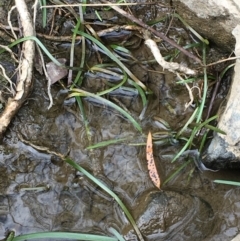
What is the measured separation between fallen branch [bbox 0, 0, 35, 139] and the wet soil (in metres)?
0.09

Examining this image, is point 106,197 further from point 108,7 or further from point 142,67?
point 108,7

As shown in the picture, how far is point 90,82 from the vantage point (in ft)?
9.07

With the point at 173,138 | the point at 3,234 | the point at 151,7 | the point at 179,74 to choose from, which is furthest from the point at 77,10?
the point at 3,234

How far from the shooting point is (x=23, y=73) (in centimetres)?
261

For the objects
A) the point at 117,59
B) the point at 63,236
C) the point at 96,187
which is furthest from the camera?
the point at 117,59

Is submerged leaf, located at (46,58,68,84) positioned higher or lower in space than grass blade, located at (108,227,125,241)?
higher

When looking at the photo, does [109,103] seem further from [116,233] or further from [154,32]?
[116,233]

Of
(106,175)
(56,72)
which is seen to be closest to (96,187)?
(106,175)

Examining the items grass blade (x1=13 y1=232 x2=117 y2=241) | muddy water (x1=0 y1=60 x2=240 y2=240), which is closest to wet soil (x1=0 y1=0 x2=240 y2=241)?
muddy water (x1=0 y1=60 x2=240 y2=240)

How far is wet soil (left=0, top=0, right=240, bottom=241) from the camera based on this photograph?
8.20 feet

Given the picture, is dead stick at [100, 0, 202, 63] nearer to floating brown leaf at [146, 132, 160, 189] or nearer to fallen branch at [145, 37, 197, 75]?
fallen branch at [145, 37, 197, 75]

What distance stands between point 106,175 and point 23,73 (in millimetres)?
671

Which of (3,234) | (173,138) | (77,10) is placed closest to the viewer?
(3,234)

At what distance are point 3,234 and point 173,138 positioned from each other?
97 centimetres
